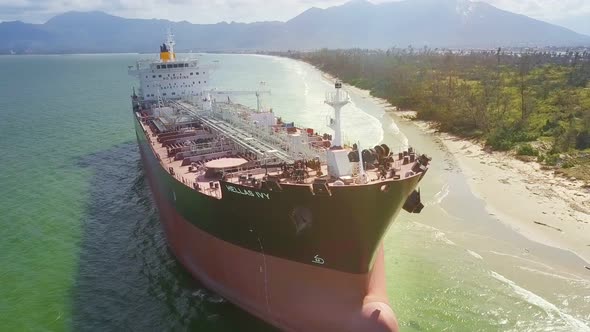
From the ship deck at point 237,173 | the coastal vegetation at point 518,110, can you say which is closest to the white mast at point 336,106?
the ship deck at point 237,173

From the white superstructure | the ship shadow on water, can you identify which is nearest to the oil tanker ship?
the ship shadow on water

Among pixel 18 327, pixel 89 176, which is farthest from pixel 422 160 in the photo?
pixel 89 176

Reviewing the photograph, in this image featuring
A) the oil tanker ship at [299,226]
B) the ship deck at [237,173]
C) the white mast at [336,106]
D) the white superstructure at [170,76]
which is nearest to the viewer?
the oil tanker ship at [299,226]

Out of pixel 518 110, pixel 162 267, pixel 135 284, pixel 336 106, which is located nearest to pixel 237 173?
pixel 336 106

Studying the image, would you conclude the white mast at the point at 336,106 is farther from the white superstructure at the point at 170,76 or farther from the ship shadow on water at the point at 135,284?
the white superstructure at the point at 170,76

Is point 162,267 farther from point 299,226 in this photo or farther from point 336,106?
point 336,106

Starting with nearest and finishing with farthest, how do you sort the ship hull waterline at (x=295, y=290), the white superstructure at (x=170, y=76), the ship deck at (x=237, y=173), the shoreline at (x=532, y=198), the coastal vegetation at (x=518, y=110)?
the ship hull waterline at (x=295, y=290)
the ship deck at (x=237, y=173)
the shoreline at (x=532, y=198)
the coastal vegetation at (x=518, y=110)
the white superstructure at (x=170, y=76)
